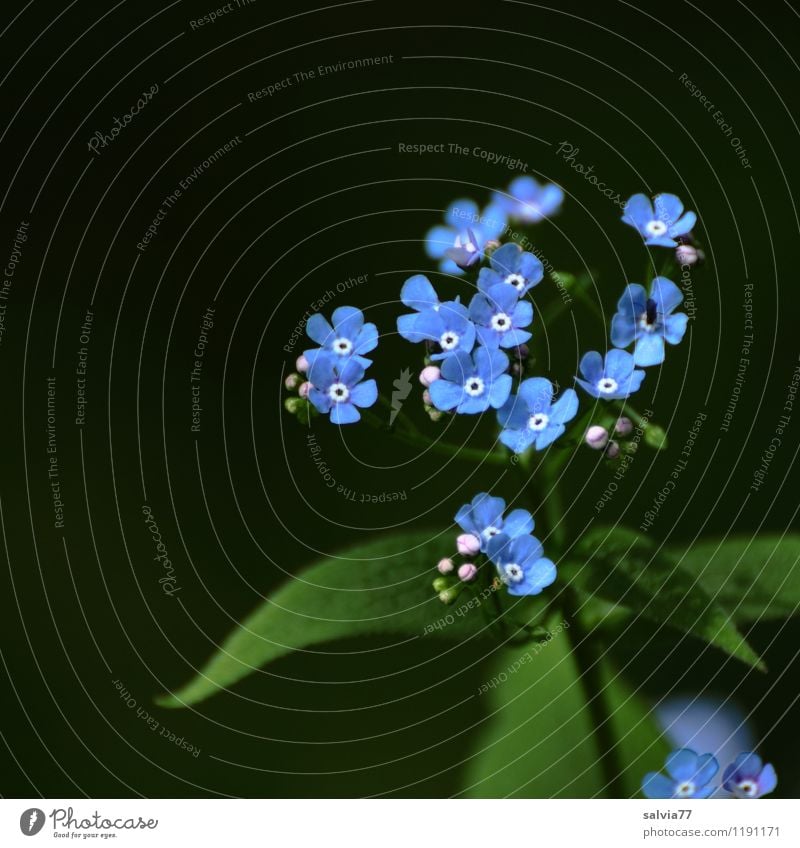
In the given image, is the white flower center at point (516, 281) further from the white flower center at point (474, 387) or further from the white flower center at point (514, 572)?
the white flower center at point (514, 572)

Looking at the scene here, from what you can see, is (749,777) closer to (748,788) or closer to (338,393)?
(748,788)

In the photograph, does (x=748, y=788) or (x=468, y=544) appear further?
(x=748, y=788)

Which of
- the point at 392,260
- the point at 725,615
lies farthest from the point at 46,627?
the point at 725,615

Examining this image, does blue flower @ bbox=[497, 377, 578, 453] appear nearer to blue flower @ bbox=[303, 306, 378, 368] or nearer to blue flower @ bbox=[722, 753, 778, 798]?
blue flower @ bbox=[303, 306, 378, 368]

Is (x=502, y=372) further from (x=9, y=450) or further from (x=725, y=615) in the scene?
(x=9, y=450)

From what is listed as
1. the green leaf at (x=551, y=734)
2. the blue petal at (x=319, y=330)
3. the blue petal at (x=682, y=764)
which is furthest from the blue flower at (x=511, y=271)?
the blue petal at (x=682, y=764)
